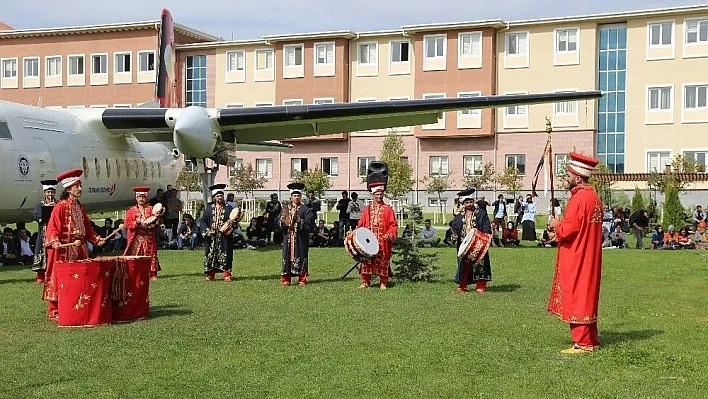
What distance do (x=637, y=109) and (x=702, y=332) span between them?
37.6 metres

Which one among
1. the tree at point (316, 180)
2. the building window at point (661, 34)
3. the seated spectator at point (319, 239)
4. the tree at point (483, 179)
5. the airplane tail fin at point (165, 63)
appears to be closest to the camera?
the seated spectator at point (319, 239)

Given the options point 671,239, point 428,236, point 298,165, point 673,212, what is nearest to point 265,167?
point 298,165

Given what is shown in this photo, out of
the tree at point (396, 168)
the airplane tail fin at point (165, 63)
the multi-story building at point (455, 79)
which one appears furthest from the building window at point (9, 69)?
the airplane tail fin at point (165, 63)

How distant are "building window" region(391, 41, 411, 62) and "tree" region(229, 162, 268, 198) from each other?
1101 centimetres

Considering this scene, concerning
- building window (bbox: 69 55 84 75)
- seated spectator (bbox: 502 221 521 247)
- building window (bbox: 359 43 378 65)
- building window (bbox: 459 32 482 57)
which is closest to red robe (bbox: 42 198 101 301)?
seated spectator (bbox: 502 221 521 247)

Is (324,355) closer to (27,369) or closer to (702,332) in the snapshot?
(27,369)

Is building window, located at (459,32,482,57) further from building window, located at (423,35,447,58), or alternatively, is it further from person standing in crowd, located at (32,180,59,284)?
person standing in crowd, located at (32,180,59,284)

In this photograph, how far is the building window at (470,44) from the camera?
→ 4647 cm

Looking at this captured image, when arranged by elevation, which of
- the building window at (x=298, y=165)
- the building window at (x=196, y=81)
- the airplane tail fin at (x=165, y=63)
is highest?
the building window at (x=196, y=81)

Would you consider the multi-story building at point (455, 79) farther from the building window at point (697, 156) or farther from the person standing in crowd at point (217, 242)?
the person standing in crowd at point (217, 242)

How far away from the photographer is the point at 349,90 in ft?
164

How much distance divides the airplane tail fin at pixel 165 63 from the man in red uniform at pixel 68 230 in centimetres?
1337

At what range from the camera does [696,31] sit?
42.7m

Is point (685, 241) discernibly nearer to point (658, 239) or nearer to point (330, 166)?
point (658, 239)
